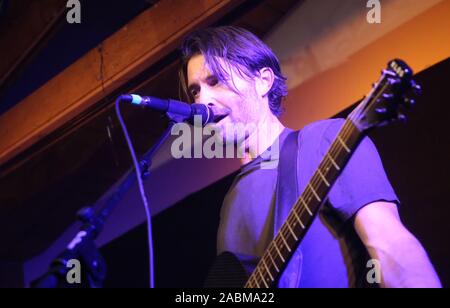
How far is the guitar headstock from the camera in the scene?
1000mm

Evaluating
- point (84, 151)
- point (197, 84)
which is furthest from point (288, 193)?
point (84, 151)

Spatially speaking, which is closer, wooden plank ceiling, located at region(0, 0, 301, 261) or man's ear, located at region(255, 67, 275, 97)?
man's ear, located at region(255, 67, 275, 97)

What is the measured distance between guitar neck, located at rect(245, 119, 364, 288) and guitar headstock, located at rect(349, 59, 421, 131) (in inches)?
1.8

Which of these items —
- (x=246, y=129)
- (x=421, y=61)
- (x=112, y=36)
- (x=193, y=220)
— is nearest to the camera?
(x=246, y=129)

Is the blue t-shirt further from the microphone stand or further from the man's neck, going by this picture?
the microphone stand

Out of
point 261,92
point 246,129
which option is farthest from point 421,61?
point 246,129

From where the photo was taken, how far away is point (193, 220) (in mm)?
2902

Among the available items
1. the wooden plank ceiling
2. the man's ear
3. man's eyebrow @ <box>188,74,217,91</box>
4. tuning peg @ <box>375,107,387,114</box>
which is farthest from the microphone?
the wooden plank ceiling

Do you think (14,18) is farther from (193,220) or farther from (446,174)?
(446,174)

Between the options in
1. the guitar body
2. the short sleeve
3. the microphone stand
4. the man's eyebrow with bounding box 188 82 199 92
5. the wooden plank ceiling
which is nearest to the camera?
the microphone stand

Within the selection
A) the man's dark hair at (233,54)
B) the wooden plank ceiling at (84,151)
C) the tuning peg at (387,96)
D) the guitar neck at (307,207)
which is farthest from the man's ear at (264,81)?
the tuning peg at (387,96)
